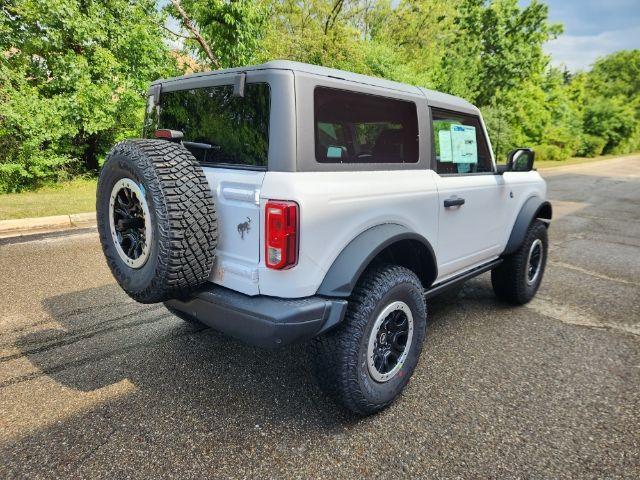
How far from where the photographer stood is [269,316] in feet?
6.27

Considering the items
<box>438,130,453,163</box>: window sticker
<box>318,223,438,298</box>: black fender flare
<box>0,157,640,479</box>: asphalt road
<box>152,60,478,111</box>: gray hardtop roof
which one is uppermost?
<box>152,60,478,111</box>: gray hardtop roof

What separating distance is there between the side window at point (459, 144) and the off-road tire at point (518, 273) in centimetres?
85

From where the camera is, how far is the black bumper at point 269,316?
1909mm

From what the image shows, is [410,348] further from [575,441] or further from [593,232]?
[593,232]

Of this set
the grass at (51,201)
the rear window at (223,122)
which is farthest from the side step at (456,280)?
the grass at (51,201)

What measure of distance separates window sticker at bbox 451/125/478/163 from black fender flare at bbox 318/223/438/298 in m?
1.18

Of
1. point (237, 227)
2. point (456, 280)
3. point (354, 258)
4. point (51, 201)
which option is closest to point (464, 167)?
point (456, 280)

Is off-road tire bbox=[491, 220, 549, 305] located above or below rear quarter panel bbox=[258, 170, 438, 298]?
below

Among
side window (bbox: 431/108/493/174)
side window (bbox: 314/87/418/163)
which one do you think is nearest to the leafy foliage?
side window (bbox: 431/108/493/174)

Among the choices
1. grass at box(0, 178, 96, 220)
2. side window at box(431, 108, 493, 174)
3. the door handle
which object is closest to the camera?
the door handle

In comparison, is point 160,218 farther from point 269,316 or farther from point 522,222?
point 522,222

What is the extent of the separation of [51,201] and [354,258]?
8.86m

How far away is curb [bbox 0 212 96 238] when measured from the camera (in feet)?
21.9

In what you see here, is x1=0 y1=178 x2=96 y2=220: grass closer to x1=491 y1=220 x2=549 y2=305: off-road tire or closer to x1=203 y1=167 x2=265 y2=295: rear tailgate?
x1=203 y1=167 x2=265 y2=295: rear tailgate
